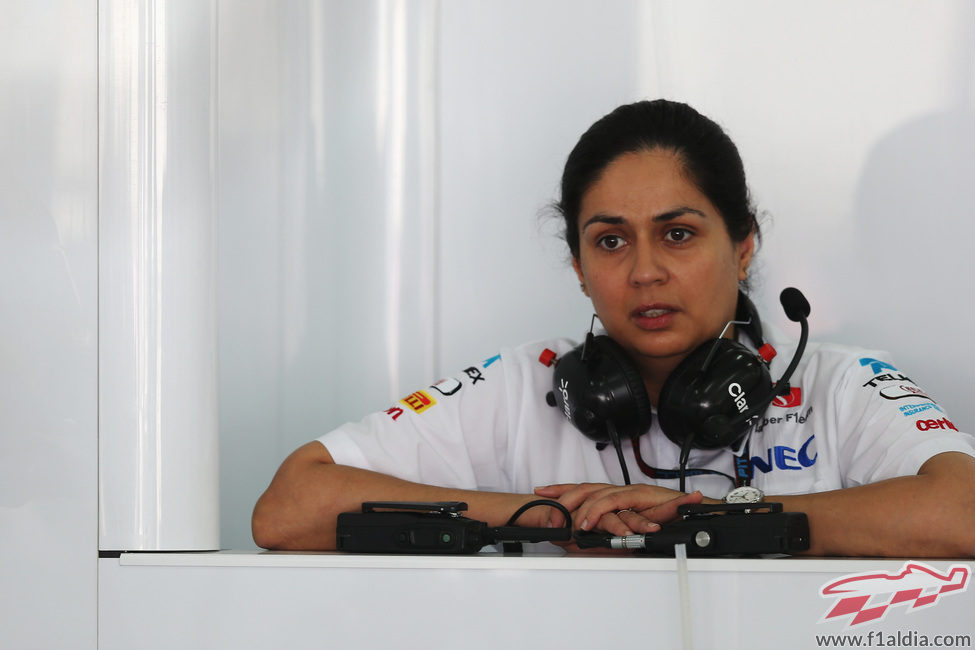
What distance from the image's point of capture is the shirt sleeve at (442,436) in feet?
4.01

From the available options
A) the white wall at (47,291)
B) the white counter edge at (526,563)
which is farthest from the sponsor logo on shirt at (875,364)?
the white wall at (47,291)

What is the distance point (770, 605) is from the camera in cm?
64

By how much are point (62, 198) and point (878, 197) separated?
50.1 inches

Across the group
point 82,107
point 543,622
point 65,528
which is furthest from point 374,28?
point 543,622

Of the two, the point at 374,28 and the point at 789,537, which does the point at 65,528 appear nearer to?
the point at 789,537

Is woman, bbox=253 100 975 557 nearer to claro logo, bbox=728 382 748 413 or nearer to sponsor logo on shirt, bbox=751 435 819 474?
sponsor logo on shirt, bbox=751 435 819 474

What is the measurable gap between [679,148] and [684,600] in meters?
0.82

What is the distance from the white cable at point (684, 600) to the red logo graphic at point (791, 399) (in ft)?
2.27

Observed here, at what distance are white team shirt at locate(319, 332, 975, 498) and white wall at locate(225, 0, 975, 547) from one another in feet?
0.91

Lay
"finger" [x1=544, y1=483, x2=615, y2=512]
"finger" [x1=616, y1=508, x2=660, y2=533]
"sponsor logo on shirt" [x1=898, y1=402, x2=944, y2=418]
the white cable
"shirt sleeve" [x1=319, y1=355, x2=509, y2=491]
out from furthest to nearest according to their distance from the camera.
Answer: "shirt sleeve" [x1=319, y1=355, x2=509, y2=491] < "sponsor logo on shirt" [x1=898, y1=402, x2=944, y2=418] < "finger" [x1=544, y1=483, x2=615, y2=512] < "finger" [x1=616, y1=508, x2=660, y2=533] < the white cable

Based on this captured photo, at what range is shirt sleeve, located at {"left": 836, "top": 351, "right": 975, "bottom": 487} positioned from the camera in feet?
3.49

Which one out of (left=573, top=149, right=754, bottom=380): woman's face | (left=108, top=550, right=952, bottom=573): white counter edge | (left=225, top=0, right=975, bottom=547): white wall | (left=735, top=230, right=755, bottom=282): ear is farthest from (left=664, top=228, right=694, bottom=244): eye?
(left=108, top=550, right=952, bottom=573): white counter edge

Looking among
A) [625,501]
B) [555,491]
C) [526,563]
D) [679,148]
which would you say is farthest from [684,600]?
[679,148]

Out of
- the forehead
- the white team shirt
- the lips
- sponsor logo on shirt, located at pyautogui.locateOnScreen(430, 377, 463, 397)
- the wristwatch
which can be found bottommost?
the wristwatch
